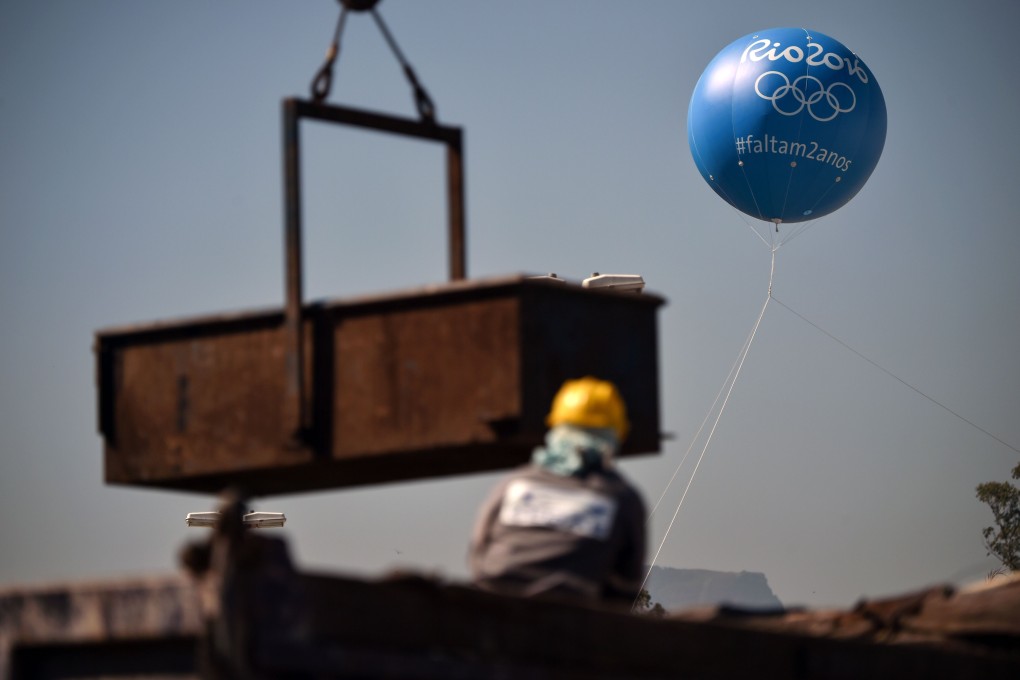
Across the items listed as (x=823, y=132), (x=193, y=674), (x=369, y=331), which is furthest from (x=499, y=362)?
(x=823, y=132)

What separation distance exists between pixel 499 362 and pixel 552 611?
221 cm

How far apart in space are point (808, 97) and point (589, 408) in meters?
20.2

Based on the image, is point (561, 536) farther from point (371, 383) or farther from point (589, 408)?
point (371, 383)

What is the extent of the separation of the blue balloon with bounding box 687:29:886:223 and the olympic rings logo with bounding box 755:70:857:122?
0.01 meters

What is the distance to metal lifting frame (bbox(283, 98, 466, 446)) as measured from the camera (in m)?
7.57

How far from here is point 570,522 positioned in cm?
616

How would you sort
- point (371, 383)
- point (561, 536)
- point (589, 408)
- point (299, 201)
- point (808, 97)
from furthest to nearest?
1. point (808, 97)
2. point (299, 201)
3. point (371, 383)
4. point (589, 408)
5. point (561, 536)

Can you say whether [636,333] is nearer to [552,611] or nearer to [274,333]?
[274,333]

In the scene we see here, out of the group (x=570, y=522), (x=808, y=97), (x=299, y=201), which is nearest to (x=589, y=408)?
(x=570, y=522)

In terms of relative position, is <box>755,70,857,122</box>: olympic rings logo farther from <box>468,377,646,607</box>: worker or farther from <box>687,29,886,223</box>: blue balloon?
<box>468,377,646,607</box>: worker

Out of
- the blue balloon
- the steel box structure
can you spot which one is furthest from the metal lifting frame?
the blue balloon

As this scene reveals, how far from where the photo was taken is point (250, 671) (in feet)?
14.1

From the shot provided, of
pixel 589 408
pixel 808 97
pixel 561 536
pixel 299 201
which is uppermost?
pixel 808 97

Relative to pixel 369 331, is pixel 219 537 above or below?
below
